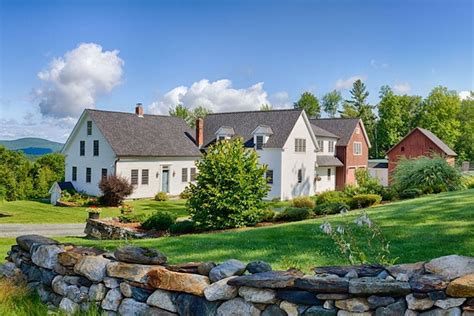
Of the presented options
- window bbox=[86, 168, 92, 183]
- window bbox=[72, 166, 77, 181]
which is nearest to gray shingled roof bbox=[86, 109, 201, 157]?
window bbox=[86, 168, 92, 183]

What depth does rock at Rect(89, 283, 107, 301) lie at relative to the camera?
4676 millimetres

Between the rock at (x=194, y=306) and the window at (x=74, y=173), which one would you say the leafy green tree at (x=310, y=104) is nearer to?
the window at (x=74, y=173)

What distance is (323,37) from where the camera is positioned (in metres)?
14.6

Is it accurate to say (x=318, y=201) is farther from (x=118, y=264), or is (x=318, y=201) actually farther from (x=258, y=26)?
(x=118, y=264)

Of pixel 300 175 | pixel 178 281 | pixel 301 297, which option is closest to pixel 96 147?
pixel 300 175

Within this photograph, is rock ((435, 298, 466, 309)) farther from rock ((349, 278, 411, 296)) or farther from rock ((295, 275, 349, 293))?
rock ((295, 275, 349, 293))

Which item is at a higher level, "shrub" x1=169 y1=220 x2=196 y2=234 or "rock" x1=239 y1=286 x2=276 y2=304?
"rock" x1=239 y1=286 x2=276 y2=304

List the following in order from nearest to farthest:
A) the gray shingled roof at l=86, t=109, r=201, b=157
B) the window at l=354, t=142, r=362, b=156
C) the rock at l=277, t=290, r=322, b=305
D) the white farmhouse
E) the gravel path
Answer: the rock at l=277, t=290, r=322, b=305
the gravel path
the white farmhouse
the gray shingled roof at l=86, t=109, r=201, b=157
the window at l=354, t=142, r=362, b=156

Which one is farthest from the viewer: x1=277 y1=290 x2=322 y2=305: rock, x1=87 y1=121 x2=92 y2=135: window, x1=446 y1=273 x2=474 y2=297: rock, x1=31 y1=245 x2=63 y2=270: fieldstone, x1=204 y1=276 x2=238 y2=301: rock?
x1=87 y1=121 x2=92 y2=135: window

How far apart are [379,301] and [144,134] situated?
30.0 m

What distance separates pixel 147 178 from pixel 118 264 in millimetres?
26864

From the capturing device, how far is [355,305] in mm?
3395

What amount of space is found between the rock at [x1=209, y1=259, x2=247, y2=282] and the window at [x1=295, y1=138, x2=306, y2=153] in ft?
93.3

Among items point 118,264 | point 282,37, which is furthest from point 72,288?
point 282,37
